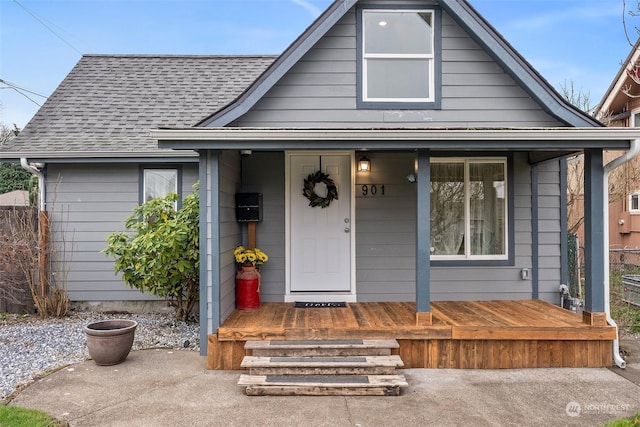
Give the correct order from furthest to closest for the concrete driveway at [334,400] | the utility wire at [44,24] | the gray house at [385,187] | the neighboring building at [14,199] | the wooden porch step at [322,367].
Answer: the utility wire at [44,24] < the neighboring building at [14,199] < the gray house at [385,187] < the wooden porch step at [322,367] < the concrete driveway at [334,400]

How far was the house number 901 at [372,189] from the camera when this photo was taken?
5.84m

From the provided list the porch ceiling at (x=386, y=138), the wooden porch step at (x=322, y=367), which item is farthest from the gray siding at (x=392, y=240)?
the wooden porch step at (x=322, y=367)

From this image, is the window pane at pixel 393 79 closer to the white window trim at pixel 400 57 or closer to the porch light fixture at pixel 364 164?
the white window trim at pixel 400 57

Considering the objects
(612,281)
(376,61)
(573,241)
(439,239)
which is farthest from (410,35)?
(612,281)

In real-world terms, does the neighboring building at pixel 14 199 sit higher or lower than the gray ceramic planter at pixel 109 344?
higher

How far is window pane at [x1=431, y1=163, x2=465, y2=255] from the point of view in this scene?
233 inches

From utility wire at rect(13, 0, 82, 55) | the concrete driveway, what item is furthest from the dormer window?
utility wire at rect(13, 0, 82, 55)

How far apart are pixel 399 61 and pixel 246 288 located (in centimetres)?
337

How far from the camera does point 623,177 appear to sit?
9586 millimetres

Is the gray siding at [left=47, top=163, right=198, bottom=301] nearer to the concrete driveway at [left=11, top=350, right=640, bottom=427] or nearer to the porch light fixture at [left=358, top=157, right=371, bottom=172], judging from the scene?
the concrete driveway at [left=11, top=350, right=640, bottom=427]

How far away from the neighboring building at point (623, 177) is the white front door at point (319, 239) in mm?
7297

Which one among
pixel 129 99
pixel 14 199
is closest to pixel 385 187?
pixel 129 99

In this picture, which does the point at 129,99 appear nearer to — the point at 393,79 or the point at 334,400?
the point at 393,79

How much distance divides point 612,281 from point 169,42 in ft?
72.2
